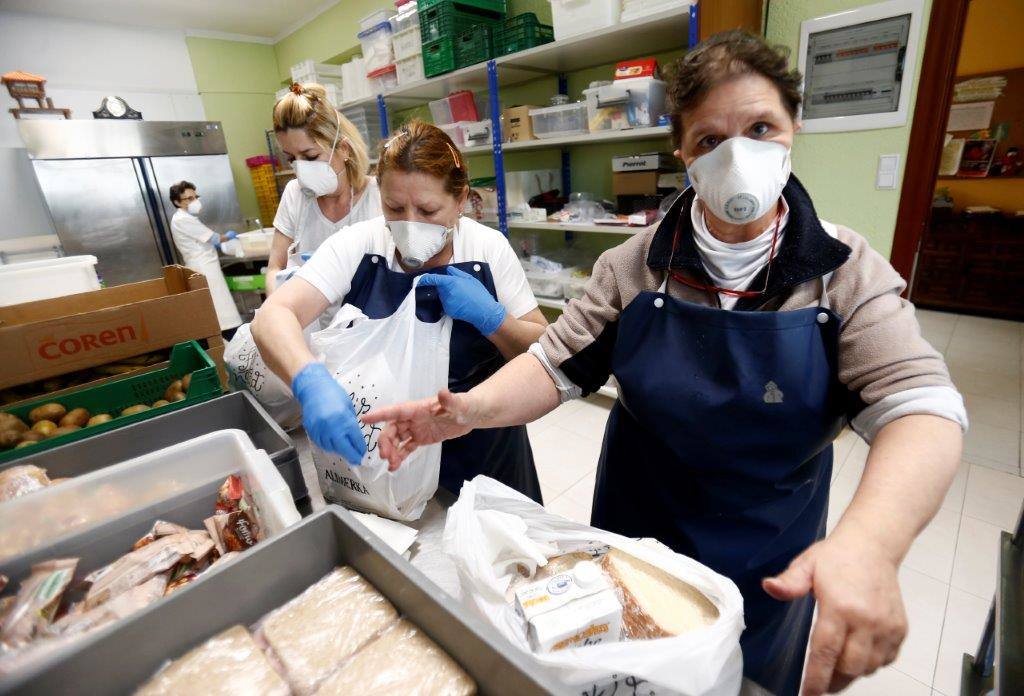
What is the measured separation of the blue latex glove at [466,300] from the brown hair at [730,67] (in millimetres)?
570

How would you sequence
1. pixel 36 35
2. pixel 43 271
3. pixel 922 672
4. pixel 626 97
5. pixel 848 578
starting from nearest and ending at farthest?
pixel 848 578
pixel 922 672
pixel 43 271
pixel 626 97
pixel 36 35

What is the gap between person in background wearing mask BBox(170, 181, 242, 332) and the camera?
4.43m

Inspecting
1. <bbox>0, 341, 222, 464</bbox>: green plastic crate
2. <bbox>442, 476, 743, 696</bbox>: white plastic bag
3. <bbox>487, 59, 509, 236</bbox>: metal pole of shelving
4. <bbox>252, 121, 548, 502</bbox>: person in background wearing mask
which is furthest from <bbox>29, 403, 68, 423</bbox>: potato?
<bbox>487, 59, 509, 236</bbox>: metal pole of shelving

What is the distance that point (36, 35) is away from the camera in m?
4.43

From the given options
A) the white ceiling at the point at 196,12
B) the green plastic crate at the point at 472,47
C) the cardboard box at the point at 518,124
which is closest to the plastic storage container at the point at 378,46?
the green plastic crate at the point at 472,47

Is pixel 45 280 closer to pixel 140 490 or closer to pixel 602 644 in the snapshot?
pixel 140 490

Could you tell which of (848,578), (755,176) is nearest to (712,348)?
(755,176)

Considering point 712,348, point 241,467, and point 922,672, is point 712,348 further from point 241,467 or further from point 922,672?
point 922,672

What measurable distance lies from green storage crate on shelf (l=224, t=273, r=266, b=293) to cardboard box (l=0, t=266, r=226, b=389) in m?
2.55

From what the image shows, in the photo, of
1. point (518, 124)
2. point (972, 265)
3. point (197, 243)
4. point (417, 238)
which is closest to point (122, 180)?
point (197, 243)

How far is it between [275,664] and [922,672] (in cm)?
180

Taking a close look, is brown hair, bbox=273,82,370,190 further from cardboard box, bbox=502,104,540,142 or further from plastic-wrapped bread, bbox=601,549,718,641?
plastic-wrapped bread, bbox=601,549,718,641

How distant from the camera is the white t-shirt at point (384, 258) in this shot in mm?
1271

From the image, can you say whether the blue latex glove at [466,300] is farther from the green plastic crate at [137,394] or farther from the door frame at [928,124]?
the door frame at [928,124]
